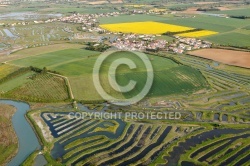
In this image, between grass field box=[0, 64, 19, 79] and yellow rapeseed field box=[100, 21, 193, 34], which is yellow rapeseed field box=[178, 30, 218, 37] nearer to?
yellow rapeseed field box=[100, 21, 193, 34]

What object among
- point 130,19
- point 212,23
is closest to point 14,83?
point 130,19

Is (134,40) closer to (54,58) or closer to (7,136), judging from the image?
(54,58)

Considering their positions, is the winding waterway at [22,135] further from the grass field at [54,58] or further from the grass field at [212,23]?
the grass field at [212,23]

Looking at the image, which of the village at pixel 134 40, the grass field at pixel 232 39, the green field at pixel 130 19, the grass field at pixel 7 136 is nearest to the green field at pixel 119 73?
the village at pixel 134 40

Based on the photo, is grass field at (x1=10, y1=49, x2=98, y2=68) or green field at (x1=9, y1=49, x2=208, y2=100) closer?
green field at (x1=9, y1=49, x2=208, y2=100)

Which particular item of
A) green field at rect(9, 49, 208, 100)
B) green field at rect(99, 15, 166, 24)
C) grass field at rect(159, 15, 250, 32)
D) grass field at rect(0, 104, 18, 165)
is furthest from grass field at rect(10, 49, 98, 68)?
grass field at rect(159, 15, 250, 32)
